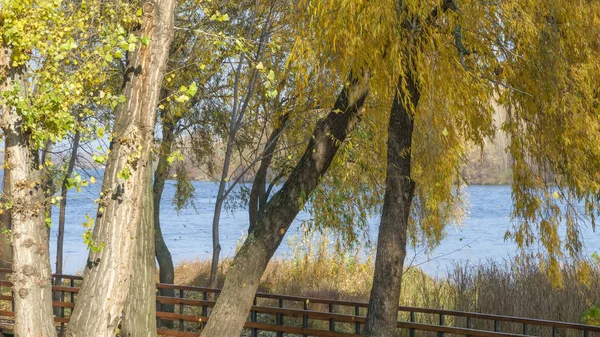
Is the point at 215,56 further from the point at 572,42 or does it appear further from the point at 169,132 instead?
the point at 572,42

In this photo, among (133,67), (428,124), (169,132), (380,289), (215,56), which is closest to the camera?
(133,67)

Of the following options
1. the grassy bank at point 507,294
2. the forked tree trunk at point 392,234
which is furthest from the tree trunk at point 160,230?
the forked tree trunk at point 392,234

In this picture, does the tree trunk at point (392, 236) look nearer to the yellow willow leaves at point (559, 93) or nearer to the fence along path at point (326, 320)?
the fence along path at point (326, 320)

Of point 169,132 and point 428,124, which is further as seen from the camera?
point 169,132

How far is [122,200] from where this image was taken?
7086 millimetres

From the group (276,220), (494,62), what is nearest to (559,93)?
(494,62)

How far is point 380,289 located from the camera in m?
9.37

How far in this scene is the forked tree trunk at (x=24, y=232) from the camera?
735 cm

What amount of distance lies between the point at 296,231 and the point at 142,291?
17.2 metres

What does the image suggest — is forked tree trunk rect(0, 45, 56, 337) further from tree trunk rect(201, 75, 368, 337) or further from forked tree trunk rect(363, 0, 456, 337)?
forked tree trunk rect(363, 0, 456, 337)

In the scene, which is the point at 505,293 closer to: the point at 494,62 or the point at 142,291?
the point at 494,62

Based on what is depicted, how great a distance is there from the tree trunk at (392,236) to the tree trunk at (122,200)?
325cm

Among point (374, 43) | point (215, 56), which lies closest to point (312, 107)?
point (215, 56)

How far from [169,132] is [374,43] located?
26.4 feet
